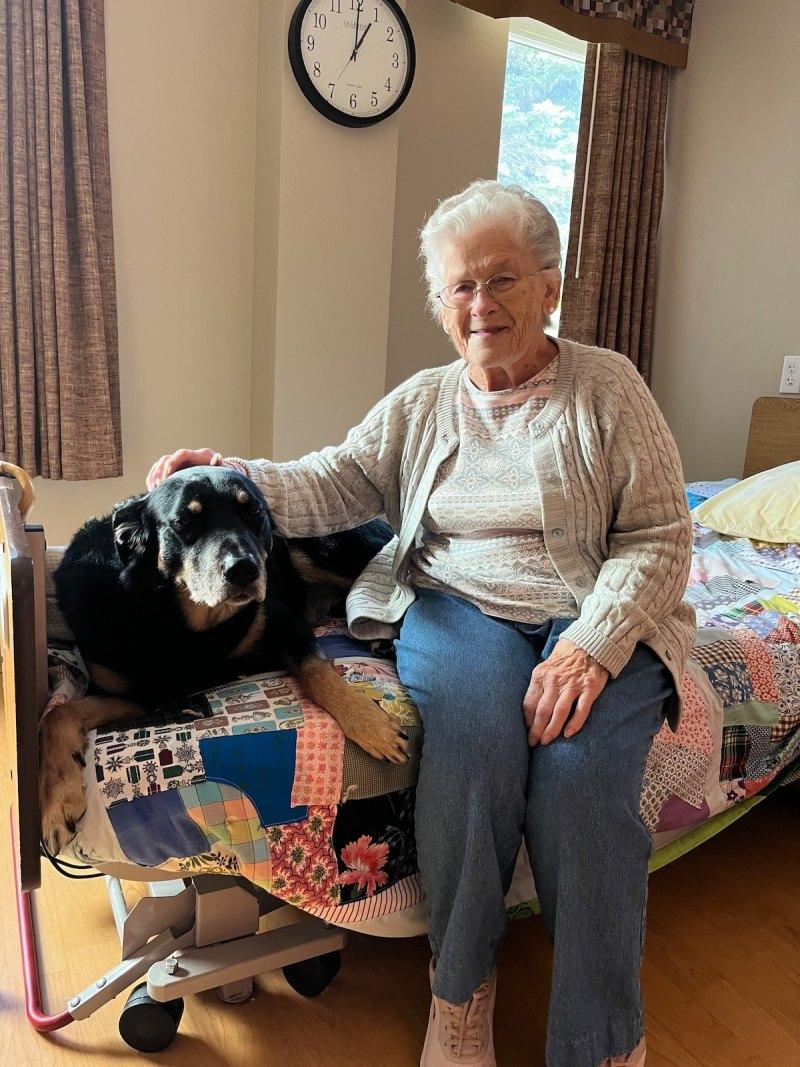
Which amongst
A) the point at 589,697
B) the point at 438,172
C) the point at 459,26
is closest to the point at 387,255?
the point at 438,172

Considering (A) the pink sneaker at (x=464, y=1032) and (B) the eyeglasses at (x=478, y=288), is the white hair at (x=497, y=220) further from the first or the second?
(A) the pink sneaker at (x=464, y=1032)

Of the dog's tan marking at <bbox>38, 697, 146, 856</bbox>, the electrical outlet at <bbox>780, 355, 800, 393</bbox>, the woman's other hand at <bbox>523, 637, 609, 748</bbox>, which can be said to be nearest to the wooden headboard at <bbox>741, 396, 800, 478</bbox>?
the electrical outlet at <bbox>780, 355, 800, 393</bbox>

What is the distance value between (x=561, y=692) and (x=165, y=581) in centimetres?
57

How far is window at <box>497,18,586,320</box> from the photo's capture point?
3152mm

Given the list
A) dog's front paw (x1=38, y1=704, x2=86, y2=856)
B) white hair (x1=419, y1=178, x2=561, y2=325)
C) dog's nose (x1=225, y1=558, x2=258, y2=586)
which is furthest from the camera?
white hair (x1=419, y1=178, x2=561, y2=325)

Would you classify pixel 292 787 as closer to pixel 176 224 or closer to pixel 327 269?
pixel 327 269

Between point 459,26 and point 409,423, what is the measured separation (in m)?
2.10

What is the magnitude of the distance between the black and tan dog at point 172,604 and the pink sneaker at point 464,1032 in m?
0.33

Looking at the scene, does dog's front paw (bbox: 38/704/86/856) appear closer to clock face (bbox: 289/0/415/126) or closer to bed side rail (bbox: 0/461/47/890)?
bed side rail (bbox: 0/461/47/890)

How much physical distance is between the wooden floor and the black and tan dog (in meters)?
0.46

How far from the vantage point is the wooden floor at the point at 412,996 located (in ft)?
3.94

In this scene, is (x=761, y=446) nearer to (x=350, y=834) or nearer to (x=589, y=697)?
(x=589, y=697)

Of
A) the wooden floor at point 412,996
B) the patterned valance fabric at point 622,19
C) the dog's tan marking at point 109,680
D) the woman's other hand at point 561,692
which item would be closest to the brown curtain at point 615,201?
the patterned valance fabric at point 622,19

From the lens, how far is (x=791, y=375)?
2.92 metres
